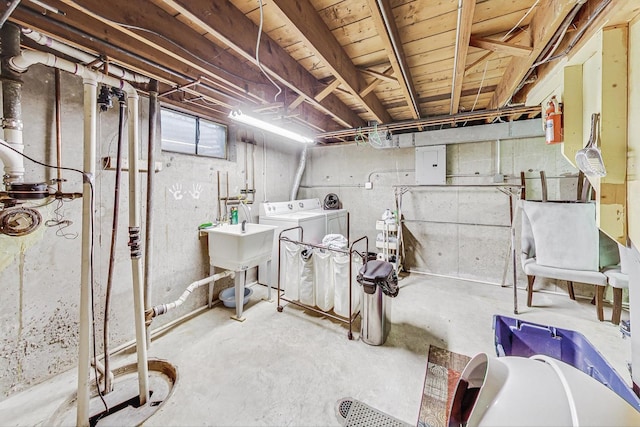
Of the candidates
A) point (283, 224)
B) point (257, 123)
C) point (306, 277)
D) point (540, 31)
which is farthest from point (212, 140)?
point (540, 31)

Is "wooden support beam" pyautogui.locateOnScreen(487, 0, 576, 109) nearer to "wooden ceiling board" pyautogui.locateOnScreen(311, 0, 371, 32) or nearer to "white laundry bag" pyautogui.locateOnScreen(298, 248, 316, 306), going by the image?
"wooden ceiling board" pyautogui.locateOnScreen(311, 0, 371, 32)

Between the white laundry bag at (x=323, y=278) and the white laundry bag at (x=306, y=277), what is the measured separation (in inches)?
2.3

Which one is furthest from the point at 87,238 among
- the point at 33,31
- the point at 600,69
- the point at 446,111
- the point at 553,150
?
the point at 553,150

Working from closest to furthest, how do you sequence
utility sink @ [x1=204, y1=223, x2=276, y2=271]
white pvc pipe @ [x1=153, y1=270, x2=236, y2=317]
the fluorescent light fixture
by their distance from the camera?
white pvc pipe @ [x1=153, y1=270, x2=236, y2=317], the fluorescent light fixture, utility sink @ [x1=204, y1=223, x2=276, y2=271]

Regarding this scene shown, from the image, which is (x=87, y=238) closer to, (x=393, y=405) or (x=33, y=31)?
(x=33, y=31)

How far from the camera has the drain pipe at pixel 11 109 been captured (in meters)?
1.39

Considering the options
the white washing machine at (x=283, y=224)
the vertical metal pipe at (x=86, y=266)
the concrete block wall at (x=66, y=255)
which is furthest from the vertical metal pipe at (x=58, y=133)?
the white washing machine at (x=283, y=224)

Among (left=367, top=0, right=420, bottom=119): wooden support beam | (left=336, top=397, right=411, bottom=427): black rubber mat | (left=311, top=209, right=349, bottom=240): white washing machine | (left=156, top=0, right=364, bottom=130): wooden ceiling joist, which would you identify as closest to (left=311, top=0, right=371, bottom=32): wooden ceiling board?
(left=367, top=0, right=420, bottom=119): wooden support beam

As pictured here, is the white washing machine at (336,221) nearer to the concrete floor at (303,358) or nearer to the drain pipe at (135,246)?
the concrete floor at (303,358)

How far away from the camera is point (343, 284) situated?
100.0 inches

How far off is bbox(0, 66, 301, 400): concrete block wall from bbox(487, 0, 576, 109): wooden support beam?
123 inches

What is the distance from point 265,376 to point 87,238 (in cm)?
156

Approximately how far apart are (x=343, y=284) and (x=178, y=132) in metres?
2.54

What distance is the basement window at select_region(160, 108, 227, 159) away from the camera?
8.79ft
